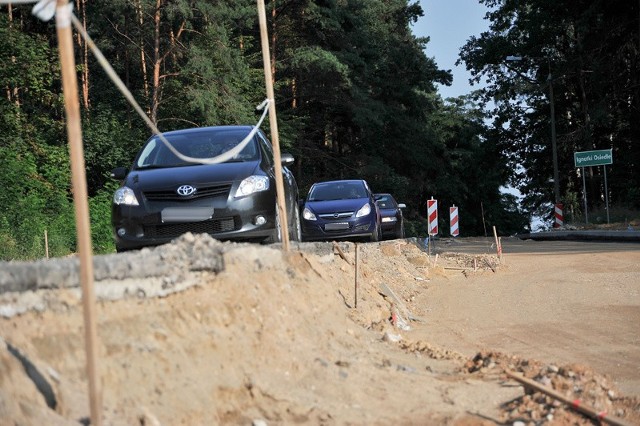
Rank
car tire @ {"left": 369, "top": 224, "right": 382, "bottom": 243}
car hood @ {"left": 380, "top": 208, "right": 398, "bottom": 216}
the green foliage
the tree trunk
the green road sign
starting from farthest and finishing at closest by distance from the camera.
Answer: the green road sign, the tree trunk, the green foliage, car hood @ {"left": 380, "top": 208, "right": 398, "bottom": 216}, car tire @ {"left": 369, "top": 224, "right": 382, "bottom": 243}

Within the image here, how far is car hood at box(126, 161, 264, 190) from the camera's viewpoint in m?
10.8

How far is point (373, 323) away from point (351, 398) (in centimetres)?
362

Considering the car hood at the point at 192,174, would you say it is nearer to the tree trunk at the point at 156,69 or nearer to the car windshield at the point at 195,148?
the car windshield at the point at 195,148

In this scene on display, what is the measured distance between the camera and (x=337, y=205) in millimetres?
20281

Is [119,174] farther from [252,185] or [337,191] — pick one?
[337,191]

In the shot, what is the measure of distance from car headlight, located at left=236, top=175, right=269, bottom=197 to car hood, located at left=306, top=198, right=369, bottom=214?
9.09m

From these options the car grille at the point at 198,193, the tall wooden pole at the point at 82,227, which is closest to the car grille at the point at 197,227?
the car grille at the point at 198,193

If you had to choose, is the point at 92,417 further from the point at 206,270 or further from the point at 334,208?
the point at 334,208

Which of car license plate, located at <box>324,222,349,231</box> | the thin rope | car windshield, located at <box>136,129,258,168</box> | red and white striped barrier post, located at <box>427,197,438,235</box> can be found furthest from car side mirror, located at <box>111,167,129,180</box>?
red and white striped barrier post, located at <box>427,197,438,235</box>

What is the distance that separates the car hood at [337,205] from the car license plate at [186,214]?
958 cm

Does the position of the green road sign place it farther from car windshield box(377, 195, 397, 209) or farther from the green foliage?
car windshield box(377, 195, 397, 209)

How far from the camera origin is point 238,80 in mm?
37156

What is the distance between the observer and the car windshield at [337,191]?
21.2 meters

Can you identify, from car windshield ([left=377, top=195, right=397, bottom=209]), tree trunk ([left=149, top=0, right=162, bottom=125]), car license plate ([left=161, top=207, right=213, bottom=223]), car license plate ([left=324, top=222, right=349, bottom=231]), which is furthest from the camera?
tree trunk ([left=149, top=0, right=162, bottom=125])
